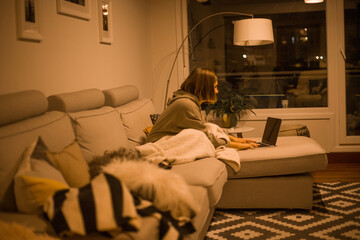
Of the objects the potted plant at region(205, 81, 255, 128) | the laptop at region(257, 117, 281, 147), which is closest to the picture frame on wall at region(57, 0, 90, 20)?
the laptop at region(257, 117, 281, 147)

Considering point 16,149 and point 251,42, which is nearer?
point 16,149

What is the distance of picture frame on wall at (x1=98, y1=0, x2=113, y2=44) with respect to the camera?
358 cm

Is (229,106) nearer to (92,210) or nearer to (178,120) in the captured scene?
(178,120)

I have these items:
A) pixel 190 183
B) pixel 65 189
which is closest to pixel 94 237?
pixel 65 189

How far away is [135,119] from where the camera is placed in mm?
3256

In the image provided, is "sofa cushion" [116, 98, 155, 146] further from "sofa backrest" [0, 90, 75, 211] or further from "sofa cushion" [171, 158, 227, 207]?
"sofa backrest" [0, 90, 75, 211]

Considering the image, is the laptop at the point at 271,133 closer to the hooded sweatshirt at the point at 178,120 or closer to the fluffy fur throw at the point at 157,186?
the hooded sweatshirt at the point at 178,120

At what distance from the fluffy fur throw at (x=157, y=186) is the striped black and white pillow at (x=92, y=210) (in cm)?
19

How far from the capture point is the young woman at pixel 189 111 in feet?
10.2

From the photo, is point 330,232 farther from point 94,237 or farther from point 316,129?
point 316,129

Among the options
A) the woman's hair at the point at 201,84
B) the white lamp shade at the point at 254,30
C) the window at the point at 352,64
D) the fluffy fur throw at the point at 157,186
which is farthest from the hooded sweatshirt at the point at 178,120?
the window at the point at 352,64

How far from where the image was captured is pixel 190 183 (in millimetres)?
2508

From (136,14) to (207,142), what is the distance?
84.4 inches

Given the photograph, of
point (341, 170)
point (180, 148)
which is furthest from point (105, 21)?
point (341, 170)
